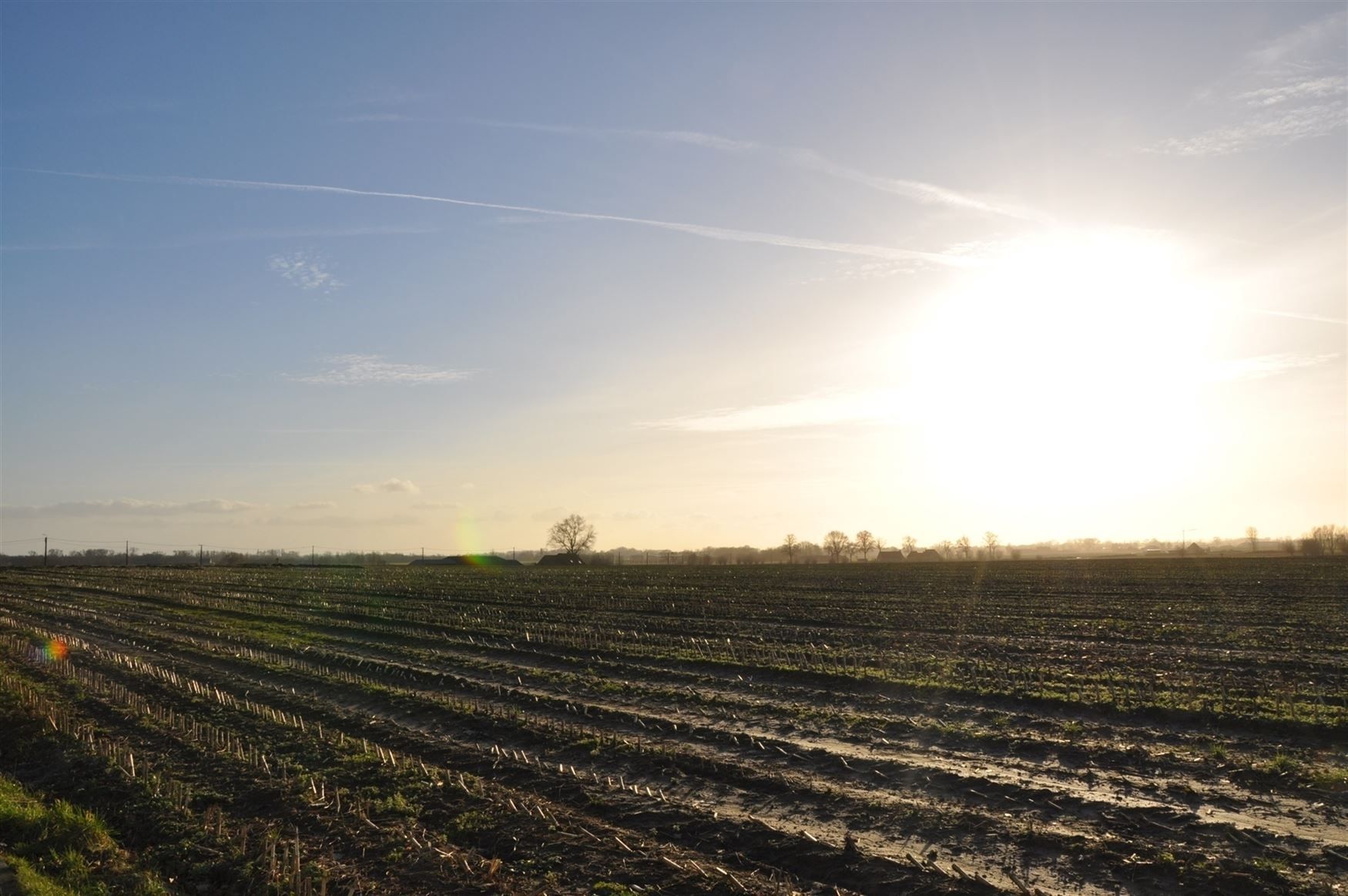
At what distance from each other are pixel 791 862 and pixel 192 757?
997cm

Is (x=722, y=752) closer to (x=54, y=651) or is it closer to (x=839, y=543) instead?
(x=54, y=651)

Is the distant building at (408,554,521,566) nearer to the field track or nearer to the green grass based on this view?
the field track

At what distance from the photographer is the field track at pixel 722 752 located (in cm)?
937

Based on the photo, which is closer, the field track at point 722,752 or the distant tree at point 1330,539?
the field track at point 722,752

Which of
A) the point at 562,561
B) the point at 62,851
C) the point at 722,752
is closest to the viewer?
the point at 62,851

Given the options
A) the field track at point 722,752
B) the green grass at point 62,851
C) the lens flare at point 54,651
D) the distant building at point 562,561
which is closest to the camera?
the green grass at point 62,851

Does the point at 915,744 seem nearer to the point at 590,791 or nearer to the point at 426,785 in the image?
the point at 590,791

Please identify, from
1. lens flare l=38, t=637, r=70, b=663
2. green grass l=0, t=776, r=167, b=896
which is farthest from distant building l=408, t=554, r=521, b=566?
green grass l=0, t=776, r=167, b=896

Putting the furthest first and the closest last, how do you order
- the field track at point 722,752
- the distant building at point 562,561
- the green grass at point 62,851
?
the distant building at point 562,561 < the field track at point 722,752 < the green grass at point 62,851

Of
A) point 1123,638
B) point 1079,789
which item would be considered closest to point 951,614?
point 1123,638

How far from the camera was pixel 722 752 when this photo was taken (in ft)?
45.7

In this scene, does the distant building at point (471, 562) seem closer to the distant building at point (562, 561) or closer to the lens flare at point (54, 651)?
the distant building at point (562, 561)

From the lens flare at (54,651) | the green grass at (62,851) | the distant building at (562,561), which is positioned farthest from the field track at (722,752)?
the distant building at (562,561)

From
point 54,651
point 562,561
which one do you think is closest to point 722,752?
point 54,651
